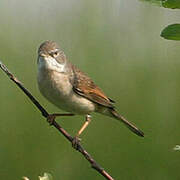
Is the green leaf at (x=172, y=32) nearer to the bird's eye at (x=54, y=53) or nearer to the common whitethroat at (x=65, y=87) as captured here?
the common whitethroat at (x=65, y=87)

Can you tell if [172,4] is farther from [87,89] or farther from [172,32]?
[87,89]

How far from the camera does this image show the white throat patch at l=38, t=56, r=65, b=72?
6.01 ft

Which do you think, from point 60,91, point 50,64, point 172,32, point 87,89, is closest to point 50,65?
point 50,64

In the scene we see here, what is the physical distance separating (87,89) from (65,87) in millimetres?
182

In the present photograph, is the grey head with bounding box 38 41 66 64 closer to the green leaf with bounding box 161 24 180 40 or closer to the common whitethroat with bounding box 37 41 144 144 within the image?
the common whitethroat with bounding box 37 41 144 144

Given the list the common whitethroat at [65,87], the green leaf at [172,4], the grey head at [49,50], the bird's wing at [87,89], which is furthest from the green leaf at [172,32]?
the bird's wing at [87,89]

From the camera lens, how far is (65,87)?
187cm

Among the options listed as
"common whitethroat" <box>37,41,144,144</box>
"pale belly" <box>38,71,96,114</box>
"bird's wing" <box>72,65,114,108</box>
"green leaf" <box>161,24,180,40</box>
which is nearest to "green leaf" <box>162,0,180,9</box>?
"green leaf" <box>161,24,180,40</box>

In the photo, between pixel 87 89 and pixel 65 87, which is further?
pixel 87 89

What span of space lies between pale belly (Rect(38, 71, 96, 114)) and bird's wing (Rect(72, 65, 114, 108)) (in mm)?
32

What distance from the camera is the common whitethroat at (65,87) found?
70.1 inches

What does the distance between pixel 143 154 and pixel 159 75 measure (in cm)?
59

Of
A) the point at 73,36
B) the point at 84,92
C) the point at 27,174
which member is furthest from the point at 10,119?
the point at 84,92

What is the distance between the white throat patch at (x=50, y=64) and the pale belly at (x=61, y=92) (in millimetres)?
26
